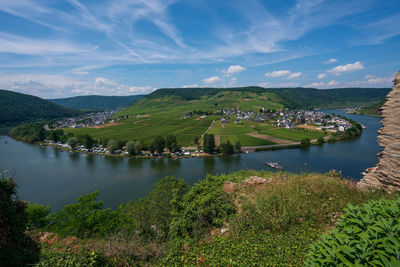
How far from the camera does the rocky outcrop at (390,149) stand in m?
8.27

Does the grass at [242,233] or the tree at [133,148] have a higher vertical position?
→ the grass at [242,233]

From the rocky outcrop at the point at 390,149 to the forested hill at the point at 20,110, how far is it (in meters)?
202

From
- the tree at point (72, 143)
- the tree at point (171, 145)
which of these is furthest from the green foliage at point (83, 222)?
the tree at point (72, 143)

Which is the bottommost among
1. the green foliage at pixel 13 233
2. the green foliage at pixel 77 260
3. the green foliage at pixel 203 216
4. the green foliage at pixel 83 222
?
the green foliage at pixel 83 222

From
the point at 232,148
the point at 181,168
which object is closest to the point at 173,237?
the point at 181,168

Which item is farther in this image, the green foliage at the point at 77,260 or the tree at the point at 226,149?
the tree at the point at 226,149

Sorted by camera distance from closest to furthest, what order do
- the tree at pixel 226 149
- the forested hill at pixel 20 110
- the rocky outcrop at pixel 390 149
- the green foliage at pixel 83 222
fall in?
1. the rocky outcrop at pixel 390 149
2. the green foliage at pixel 83 222
3. the tree at pixel 226 149
4. the forested hill at pixel 20 110

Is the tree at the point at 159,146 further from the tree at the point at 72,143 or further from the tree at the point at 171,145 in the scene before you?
the tree at the point at 72,143

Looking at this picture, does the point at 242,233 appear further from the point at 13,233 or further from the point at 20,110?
the point at 20,110

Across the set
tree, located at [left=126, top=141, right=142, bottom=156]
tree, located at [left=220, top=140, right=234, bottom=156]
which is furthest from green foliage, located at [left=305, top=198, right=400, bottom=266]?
tree, located at [left=126, top=141, right=142, bottom=156]

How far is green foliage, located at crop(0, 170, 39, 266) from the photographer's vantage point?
582cm

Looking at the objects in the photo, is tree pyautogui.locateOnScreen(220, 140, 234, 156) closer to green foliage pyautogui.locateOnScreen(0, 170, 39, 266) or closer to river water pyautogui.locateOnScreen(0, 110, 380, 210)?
river water pyautogui.locateOnScreen(0, 110, 380, 210)

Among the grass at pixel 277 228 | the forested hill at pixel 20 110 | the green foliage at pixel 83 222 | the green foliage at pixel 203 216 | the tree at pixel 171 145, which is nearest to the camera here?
the grass at pixel 277 228

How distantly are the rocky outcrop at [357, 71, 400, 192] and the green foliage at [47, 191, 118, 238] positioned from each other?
17171mm
